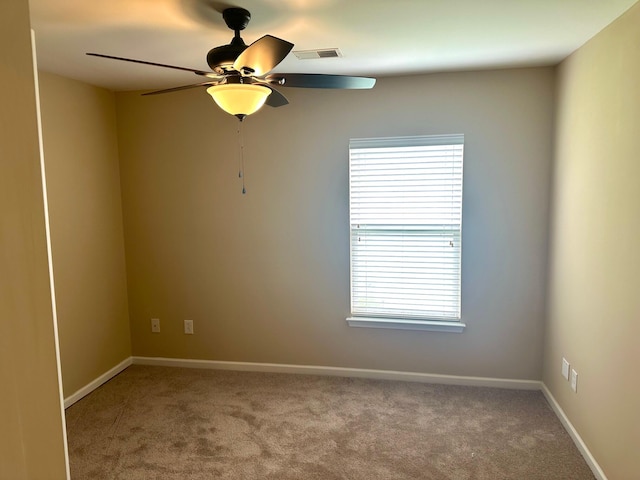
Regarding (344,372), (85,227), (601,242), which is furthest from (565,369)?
(85,227)

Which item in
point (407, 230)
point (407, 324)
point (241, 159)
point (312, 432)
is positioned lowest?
point (312, 432)

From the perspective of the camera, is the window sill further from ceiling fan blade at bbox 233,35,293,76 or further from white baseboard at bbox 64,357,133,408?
ceiling fan blade at bbox 233,35,293,76

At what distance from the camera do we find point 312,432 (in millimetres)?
2977

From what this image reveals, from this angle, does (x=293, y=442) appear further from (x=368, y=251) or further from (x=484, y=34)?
(x=484, y=34)

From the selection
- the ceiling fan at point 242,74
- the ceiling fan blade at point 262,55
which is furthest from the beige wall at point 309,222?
the ceiling fan blade at point 262,55

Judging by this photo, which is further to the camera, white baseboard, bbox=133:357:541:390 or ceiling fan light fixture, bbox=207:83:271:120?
Result: white baseboard, bbox=133:357:541:390

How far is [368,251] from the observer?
3.70 meters

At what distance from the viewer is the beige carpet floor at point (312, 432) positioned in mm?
2592

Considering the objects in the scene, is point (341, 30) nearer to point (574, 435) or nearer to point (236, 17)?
point (236, 17)

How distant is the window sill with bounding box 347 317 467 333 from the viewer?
3586 millimetres

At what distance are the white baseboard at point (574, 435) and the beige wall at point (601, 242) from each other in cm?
5

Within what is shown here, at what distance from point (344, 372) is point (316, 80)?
2.51m

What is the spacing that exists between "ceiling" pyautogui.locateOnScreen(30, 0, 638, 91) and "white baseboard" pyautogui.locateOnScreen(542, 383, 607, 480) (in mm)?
2362

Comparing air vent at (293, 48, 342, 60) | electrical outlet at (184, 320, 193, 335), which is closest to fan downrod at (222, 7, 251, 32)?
air vent at (293, 48, 342, 60)
